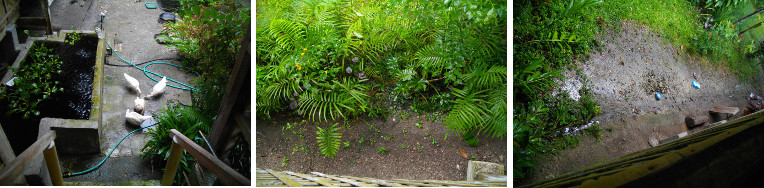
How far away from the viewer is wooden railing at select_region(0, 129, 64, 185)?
150cm

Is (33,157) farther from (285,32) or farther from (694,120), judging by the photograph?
(694,120)

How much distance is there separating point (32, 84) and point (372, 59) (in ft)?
4.18

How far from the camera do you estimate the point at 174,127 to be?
2100 millimetres

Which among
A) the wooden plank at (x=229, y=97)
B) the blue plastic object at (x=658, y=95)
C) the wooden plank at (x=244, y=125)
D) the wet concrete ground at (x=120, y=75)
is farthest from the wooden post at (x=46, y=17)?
the blue plastic object at (x=658, y=95)

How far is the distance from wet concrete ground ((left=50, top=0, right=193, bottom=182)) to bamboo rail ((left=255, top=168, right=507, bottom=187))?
662mm

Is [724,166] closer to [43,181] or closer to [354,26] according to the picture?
[354,26]

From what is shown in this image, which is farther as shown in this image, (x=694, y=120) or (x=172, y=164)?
(x=172, y=164)

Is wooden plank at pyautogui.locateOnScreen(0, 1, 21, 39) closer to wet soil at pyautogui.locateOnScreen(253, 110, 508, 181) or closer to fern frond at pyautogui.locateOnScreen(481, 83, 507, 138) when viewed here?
wet soil at pyautogui.locateOnScreen(253, 110, 508, 181)

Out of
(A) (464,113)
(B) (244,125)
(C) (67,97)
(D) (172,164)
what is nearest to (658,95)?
(A) (464,113)

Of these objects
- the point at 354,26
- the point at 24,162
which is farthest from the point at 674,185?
the point at 24,162

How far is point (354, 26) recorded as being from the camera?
1.51m

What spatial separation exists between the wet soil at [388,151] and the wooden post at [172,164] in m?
0.73

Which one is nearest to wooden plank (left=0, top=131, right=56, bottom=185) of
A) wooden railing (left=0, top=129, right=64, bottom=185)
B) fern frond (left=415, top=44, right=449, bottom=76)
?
wooden railing (left=0, top=129, right=64, bottom=185)

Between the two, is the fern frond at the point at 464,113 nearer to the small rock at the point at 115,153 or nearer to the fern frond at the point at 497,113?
the fern frond at the point at 497,113
